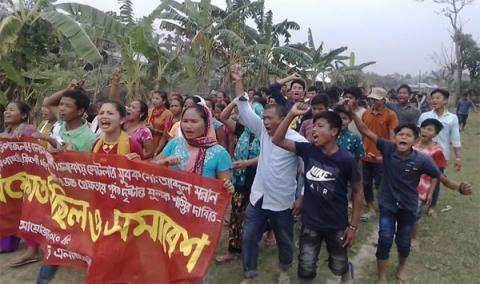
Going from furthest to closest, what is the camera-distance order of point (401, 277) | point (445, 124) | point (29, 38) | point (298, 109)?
point (29, 38) → point (445, 124) → point (401, 277) → point (298, 109)

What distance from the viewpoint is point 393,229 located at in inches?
149

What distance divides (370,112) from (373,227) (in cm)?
155

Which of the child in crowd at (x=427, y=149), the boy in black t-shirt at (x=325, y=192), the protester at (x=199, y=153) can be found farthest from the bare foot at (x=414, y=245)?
the protester at (x=199, y=153)

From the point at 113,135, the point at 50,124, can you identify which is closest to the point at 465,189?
the point at 113,135

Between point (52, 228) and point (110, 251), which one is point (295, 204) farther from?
point (52, 228)

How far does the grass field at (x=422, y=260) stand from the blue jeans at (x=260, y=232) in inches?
11.5

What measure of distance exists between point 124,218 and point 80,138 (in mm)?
849

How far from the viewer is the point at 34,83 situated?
8.92 metres

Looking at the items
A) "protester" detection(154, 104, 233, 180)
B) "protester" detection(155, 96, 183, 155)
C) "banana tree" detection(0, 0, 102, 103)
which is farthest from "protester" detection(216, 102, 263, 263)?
"banana tree" detection(0, 0, 102, 103)

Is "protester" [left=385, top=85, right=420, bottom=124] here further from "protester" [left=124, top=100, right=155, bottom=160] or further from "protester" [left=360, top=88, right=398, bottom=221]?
"protester" [left=124, top=100, right=155, bottom=160]

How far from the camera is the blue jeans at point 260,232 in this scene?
3.69 metres

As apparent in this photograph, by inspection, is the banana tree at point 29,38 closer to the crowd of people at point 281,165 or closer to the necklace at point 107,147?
the crowd of people at point 281,165

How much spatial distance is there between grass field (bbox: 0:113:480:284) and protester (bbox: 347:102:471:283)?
1.81ft

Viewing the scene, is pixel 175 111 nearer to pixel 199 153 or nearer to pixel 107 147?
pixel 107 147
